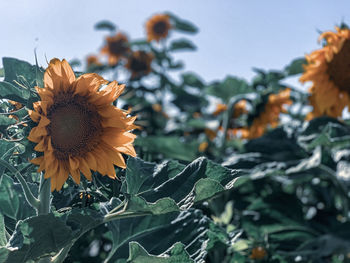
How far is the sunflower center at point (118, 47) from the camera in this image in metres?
4.30

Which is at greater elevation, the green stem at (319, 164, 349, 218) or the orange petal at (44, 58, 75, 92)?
the orange petal at (44, 58, 75, 92)

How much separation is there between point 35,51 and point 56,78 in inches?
2.1

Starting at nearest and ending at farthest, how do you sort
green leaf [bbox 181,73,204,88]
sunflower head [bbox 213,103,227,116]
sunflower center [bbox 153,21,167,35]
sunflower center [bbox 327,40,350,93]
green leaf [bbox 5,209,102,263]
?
green leaf [bbox 5,209,102,263], sunflower center [bbox 327,40,350,93], sunflower head [bbox 213,103,227,116], green leaf [bbox 181,73,204,88], sunflower center [bbox 153,21,167,35]

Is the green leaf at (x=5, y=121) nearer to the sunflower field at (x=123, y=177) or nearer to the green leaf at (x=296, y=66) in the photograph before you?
the sunflower field at (x=123, y=177)

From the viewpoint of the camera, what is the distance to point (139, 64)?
395 centimetres

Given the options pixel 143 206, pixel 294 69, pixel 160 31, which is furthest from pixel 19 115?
pixel 160 31

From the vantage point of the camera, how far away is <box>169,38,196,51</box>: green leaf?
13.3ft

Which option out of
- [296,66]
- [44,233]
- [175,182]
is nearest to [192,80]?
[296,66]

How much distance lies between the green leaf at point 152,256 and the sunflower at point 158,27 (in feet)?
11.4

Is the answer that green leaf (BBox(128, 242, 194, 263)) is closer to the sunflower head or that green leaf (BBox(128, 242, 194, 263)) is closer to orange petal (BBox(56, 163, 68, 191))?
orange petal (BBox(56, 163, 68, 191))

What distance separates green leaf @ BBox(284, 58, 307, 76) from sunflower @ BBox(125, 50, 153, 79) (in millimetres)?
1942

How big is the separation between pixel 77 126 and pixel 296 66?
143 cm

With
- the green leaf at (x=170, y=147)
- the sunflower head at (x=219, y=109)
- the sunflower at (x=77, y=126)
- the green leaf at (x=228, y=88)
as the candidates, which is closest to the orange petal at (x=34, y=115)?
the sunflower at (x=77, y=126)

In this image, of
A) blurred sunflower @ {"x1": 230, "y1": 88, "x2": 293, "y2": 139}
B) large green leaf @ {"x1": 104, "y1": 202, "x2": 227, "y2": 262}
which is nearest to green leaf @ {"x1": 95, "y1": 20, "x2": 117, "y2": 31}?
blurred sunflower @ {"x1": 230, "y1": 88, "x2": 293, "y2": 139}
